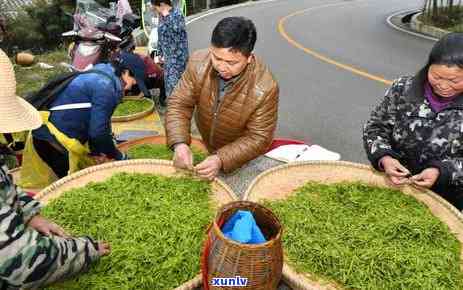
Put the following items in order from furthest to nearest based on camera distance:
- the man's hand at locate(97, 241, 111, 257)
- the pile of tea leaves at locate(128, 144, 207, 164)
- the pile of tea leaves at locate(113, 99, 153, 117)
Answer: the pile of tea leaves at locate(113, 99, 153, 117)
the pile of tea leaves at locate(128, 144, 207, 164)
the man's hand at locate(97, 241, 111, 257)

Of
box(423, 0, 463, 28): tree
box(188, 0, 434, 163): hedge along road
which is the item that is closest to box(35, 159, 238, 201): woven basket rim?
box(188, 0, 434, 163): hedge along road

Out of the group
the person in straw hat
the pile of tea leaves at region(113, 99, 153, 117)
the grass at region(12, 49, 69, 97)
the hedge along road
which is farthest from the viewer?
the grass at region(12, 49, 69, 97)

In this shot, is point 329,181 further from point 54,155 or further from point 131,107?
point 131,107

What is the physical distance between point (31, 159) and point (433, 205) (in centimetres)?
307

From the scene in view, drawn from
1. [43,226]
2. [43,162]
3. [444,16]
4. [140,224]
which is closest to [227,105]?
[140,224]

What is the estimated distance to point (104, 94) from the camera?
3207 mm

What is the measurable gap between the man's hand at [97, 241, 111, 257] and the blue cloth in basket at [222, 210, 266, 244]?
2.22 ft

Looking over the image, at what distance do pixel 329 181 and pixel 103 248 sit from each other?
5.54 feet

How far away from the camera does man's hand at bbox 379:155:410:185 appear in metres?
2.87

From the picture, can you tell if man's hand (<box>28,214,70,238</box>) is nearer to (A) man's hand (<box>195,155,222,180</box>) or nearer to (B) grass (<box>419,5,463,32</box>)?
(A) man's hand (<box>195,155,222,180</box>)

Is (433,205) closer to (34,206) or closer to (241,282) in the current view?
(241,282)

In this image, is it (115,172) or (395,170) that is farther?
(115,172)

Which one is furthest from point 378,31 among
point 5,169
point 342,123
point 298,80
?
point 5,169

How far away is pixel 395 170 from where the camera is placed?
288 cm
